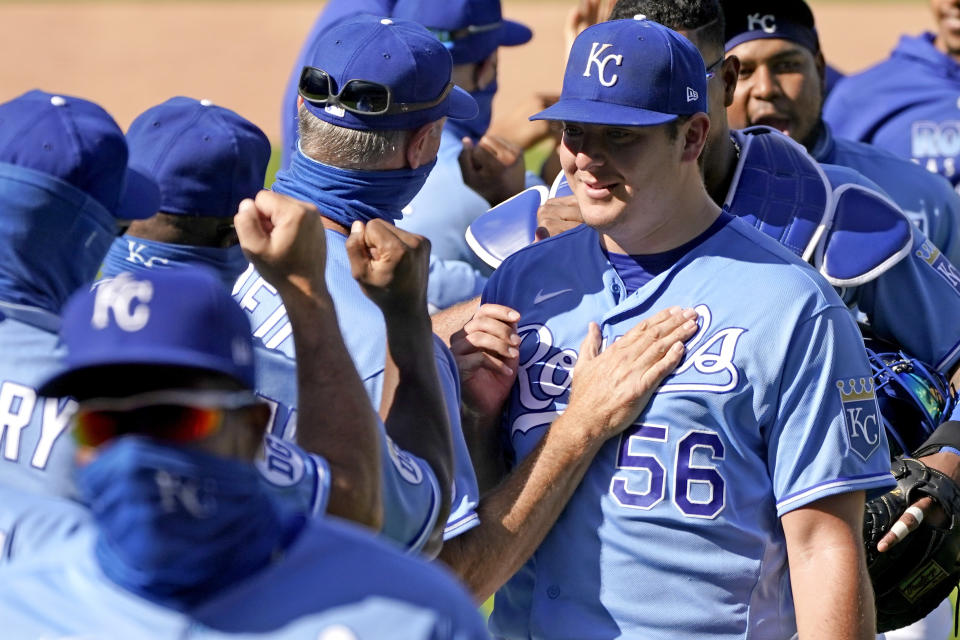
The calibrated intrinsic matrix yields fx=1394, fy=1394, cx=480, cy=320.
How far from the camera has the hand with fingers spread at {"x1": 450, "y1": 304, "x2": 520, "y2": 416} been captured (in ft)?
10.7

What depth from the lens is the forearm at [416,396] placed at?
9.09 feet

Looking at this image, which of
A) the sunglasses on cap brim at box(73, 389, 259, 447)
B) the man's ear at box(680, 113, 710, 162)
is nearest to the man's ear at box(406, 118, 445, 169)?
the man's ear at box(680, 113, 710, 162)

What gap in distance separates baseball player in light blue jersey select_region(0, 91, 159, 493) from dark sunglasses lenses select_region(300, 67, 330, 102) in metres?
0.56

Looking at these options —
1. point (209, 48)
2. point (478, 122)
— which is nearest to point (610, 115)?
point (478, 122)

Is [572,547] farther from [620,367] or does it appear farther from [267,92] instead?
[267,92]

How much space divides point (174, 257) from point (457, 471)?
0.78 metres

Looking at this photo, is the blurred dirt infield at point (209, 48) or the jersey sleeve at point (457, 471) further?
the blurred dirt infield at point (209, 48)

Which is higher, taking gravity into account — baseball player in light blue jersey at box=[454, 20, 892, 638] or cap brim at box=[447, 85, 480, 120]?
cap brim at box=[447, 85, 480, 120]

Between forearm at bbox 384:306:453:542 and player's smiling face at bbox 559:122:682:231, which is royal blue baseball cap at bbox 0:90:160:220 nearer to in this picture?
forearm at bbox 384:306:453:542

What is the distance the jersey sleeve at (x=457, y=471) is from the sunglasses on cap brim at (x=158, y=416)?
1078mm

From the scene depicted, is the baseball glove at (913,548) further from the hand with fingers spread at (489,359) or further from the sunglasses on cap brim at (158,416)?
the sunglasses on cap brim at (158,416)

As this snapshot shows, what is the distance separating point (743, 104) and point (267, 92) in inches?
608

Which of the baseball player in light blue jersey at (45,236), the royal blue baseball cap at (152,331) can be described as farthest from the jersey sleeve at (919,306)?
the royal blue baseball cap at (152,331)

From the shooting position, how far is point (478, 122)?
5.71 meters
